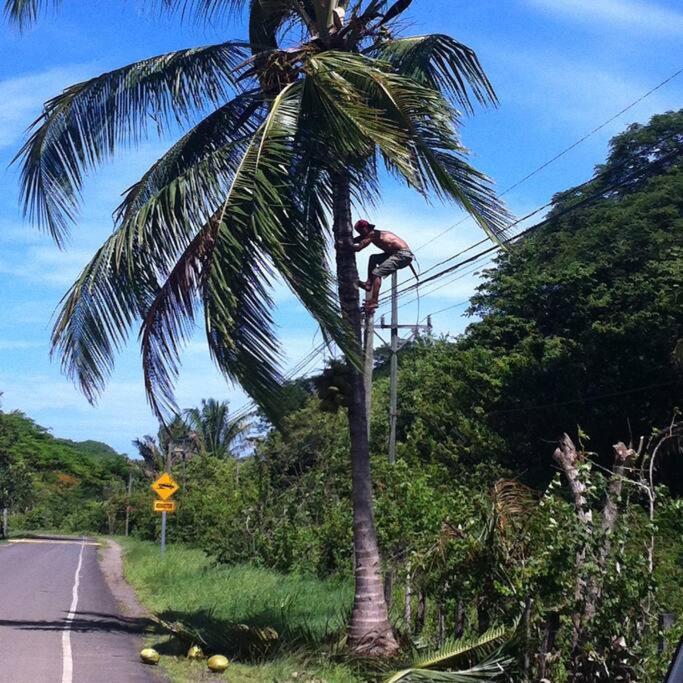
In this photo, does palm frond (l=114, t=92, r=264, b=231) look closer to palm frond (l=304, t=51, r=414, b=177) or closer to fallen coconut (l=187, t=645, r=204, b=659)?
palm frond (l=304, t=51, r=414, b=177)

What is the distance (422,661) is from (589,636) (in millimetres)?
2126

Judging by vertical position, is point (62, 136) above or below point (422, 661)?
above

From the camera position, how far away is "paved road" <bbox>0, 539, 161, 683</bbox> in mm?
10961

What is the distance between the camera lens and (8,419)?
2274 inches

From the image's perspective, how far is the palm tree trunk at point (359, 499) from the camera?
10312 millimetres

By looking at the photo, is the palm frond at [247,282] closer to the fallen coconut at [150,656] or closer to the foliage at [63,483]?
the fallen coconut at [150,656]

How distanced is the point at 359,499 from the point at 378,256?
2604 mm

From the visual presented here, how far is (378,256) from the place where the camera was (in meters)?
11.1

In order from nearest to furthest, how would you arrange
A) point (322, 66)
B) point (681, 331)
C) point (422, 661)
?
point (422, 661) → point (322, 66) → point (681, 331)

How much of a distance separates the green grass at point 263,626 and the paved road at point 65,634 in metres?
0.52

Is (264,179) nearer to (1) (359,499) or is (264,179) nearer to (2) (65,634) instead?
(1) (359,499)

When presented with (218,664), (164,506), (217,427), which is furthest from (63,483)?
(218,664)

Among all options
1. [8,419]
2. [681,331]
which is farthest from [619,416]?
[8,419]

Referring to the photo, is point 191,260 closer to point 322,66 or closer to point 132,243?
point 132,243
